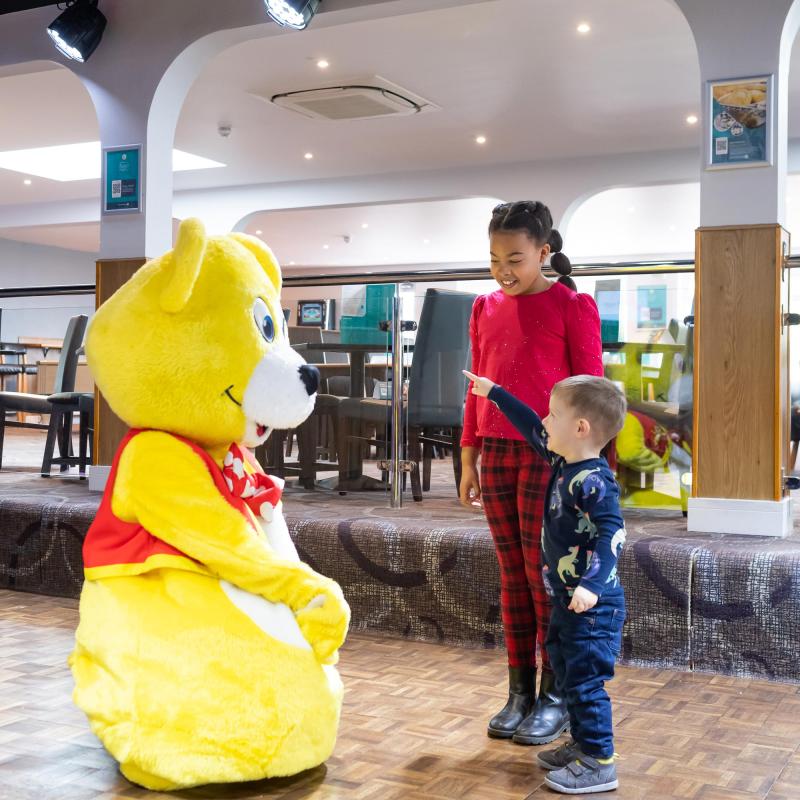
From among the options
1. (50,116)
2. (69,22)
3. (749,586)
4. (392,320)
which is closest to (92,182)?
(50,116)

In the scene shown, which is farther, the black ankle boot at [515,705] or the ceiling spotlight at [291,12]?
the ceiling spotlight at [291,12]

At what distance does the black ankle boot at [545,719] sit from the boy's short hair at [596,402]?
0.65 m

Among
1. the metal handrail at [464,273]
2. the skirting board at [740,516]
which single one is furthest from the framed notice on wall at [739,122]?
the skirting board at [740,516]

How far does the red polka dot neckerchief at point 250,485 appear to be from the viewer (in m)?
2.14

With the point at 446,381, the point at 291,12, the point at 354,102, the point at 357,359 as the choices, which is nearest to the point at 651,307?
the point at 446,381

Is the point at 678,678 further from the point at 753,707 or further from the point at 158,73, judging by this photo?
the point at 158,73

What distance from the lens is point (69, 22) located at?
191 inches

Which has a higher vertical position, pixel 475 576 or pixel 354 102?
pixel 354 102

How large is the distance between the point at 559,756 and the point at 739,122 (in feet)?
8.56

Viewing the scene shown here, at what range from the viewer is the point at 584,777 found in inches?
80.1

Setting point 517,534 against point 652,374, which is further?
point 652,374

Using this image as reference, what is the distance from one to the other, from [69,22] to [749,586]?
3987mm

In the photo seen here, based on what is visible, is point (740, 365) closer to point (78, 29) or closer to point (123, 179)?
point (123, 179)

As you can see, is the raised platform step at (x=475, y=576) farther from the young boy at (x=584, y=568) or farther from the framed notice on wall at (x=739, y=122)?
the framed notice on wall at (x=739, y=122)
